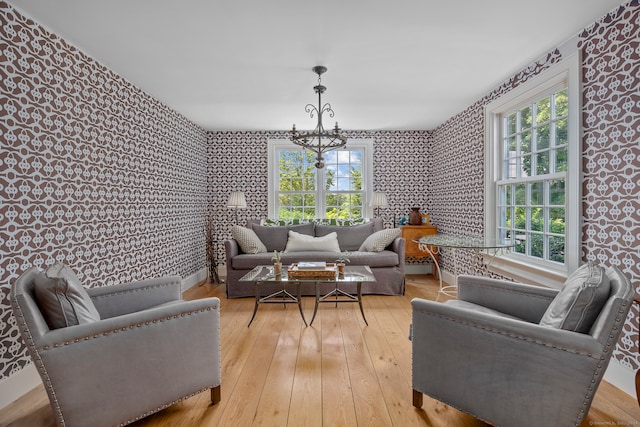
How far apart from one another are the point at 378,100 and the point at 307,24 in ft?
6.00

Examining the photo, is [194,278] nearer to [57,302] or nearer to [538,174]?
[57,302]

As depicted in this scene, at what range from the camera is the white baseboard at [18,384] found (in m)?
1.88

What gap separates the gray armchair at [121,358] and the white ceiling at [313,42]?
179 centimetres

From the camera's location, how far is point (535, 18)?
2.19m

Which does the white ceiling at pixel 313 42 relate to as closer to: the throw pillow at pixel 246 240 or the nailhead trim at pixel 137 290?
the throw pillow at pixel 246 240

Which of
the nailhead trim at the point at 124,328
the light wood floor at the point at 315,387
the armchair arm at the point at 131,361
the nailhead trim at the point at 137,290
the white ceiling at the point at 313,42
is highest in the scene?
the white ceiling at the point at 313,42

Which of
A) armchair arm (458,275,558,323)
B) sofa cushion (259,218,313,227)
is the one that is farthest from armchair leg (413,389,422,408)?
sofa cushion (259,218,313,227)

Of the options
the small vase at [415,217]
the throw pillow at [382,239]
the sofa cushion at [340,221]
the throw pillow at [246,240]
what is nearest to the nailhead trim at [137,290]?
the throw pillow at [246,240]

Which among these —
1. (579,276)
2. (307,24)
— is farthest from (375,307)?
(307,24)

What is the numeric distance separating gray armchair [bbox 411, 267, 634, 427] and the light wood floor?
0.27m

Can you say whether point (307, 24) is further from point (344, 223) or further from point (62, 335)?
point (344, 223)

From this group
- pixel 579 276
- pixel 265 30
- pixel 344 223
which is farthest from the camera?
pixel 344 223

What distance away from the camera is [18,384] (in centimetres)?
197

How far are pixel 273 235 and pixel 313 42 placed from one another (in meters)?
2.94
